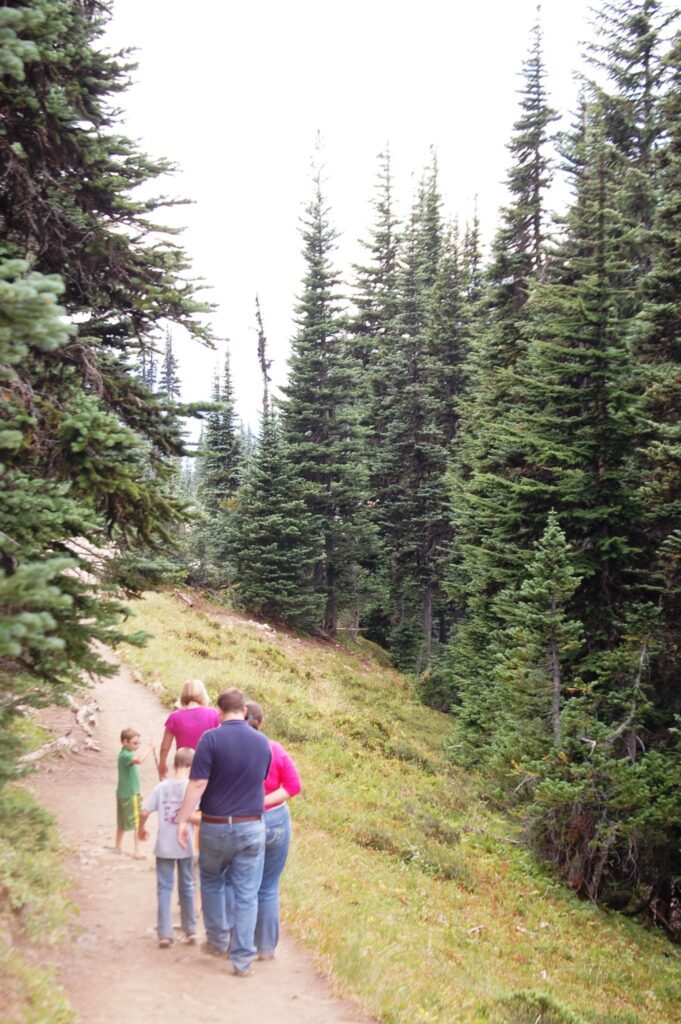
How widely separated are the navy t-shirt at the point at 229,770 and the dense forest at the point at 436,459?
1.34 metres

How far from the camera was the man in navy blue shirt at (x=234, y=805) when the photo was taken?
19.1 feet

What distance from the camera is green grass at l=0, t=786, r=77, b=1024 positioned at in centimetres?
510

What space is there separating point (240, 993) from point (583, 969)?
6.99 meters

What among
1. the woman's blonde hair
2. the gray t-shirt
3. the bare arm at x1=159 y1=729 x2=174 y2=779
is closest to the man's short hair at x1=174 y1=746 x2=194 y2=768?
the gray t-shirt

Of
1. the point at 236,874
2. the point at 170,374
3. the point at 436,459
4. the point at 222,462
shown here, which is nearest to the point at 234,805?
the point at 236,874

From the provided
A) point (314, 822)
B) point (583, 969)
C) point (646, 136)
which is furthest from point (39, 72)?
point (646, 136)

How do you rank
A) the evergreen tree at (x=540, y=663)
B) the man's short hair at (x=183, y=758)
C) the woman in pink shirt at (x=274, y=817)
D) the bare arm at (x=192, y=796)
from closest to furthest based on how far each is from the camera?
the bare arm at (x=192, y=796)
the woman in pink shirt at (x=274, y=817)
the man's short hair at (x=183, y=758)
the evergreen tree at (x=540, y=663)

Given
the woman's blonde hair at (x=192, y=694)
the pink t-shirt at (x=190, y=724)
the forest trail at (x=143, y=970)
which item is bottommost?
the forest trail at (x=143, y=970)

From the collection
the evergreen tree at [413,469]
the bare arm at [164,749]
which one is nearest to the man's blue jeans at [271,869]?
the bare arm at [164,749]

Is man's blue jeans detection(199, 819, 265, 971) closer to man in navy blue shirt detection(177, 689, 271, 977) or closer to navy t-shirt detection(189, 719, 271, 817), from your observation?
man in navy blue shirt detection(177, 689, 271, 977)

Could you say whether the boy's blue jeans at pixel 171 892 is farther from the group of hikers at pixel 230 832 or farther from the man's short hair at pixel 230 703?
the man's short hair at pixel 230 703

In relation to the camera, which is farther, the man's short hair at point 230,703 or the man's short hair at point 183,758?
the man's short hair at point 183,758

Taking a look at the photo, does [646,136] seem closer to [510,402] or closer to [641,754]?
[510,402]

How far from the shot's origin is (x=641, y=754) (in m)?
14.6
